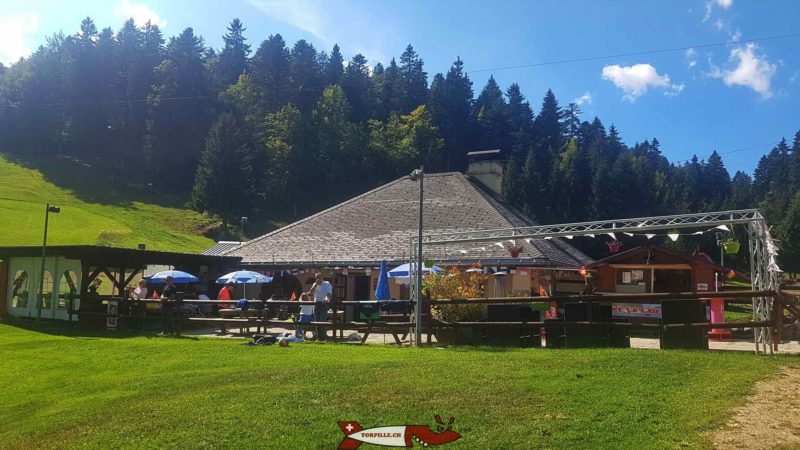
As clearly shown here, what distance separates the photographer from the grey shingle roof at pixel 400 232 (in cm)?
2127

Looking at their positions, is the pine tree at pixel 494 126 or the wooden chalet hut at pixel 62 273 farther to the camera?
the pine tree at pixel 494 126

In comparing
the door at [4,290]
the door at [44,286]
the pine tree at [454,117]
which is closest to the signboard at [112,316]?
the door at [44,286]

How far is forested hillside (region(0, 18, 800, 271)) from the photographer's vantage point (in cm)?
6869

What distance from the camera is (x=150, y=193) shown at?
231ft

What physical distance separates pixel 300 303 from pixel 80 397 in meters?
6.19

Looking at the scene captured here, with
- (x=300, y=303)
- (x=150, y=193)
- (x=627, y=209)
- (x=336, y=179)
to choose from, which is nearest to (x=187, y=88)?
(x=150, y=193)

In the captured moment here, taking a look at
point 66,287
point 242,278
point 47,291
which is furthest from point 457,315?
point 47,291

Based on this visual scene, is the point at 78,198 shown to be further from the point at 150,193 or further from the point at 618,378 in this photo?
the point at 618,378

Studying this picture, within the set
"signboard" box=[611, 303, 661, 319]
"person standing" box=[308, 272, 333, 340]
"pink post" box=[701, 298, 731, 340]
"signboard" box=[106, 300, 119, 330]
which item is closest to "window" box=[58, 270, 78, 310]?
"signboard" box=[106, 300, 119, 330]

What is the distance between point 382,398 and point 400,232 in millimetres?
17250

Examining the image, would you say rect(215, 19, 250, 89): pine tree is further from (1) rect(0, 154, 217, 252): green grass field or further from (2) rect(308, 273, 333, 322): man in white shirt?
(2) rect(308, 273, 333, 322): man in white shirt

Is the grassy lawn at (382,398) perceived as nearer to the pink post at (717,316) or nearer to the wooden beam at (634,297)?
the wooden beam at (634,297)

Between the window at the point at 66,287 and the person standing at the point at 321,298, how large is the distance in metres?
7.98

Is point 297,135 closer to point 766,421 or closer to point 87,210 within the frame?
point 87,210
